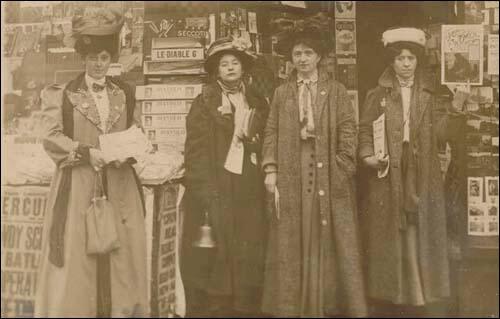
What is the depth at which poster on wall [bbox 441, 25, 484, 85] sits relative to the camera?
16.7ft

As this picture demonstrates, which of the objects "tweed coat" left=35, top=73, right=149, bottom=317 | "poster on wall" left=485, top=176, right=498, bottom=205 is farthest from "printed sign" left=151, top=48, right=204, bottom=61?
"poster on wall" left=485, top=176, right=498, bottom=205

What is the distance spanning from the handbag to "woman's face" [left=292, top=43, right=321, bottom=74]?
6.44 feet

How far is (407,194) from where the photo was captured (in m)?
4.94

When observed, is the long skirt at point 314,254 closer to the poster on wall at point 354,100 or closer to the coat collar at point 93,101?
the poster on wall at point 354,100

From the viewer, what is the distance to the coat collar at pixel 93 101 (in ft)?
16.7

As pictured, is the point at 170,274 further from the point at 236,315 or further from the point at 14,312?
the point at 14,312

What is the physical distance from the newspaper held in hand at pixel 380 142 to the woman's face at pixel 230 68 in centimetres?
121

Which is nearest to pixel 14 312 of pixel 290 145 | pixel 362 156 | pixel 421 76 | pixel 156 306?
pixel 156 306

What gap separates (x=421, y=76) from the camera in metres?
5.04

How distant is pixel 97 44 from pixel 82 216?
1455mm

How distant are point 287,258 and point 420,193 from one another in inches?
46.9

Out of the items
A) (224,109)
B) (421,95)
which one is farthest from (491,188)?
(224,109)

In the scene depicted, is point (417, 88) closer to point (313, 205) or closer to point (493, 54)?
point (493, 54)

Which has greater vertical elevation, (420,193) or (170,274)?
(420,193)
